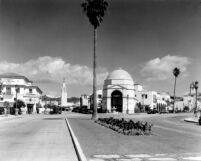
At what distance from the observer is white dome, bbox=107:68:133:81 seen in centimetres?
12825

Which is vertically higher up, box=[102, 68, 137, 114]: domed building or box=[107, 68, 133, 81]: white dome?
box=[107, 68, 133, 81]: white dome

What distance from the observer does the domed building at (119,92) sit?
412 feet

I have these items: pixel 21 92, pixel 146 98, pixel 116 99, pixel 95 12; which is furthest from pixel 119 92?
pixel 95 12

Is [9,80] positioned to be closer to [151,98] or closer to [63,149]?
[151,98]

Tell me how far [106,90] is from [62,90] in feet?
175

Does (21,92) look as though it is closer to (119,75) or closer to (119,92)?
(119,92)

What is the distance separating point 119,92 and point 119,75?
6180mm

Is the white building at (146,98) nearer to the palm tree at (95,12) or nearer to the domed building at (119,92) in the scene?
the domed building at (119,92)

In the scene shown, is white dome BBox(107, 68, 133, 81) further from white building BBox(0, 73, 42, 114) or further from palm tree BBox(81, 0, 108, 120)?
palm tree BBox(81, 0, 108, 120)

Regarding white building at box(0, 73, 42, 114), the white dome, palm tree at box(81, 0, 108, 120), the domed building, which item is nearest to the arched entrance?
the domed building

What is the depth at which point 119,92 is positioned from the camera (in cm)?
12800

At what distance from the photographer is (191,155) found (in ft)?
40.5

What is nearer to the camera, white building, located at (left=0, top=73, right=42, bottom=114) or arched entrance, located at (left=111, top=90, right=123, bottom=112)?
white building, located at (left=0, top=73, right=42, bottom=114)

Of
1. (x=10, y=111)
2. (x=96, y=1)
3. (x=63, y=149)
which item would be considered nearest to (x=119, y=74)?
(x=10, y=111)
